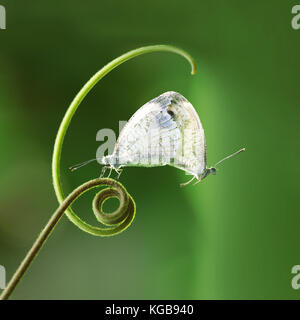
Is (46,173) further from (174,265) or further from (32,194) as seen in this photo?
(174,265)

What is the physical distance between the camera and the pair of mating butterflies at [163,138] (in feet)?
1.26

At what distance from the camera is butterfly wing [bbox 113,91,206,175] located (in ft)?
1.26

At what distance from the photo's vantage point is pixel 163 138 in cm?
39

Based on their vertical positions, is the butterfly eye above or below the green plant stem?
above

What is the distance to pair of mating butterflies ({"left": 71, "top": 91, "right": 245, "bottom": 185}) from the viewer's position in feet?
1.26

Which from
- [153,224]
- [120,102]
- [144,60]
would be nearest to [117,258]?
[153,224]

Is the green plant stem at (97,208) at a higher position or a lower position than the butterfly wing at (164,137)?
lower

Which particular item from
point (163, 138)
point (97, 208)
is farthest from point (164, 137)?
point (97, 208)

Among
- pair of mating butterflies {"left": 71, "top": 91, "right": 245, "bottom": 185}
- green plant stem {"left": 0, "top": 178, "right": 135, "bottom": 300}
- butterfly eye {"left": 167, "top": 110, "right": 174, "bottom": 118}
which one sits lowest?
green plant stem {"left": 0, "top": 178, "right": 135, "bottom": 300}

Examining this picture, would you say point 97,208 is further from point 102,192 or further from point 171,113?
point 171,113

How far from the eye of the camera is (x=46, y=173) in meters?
0.94

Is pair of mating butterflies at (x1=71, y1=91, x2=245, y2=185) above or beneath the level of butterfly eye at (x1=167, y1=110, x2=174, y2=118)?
beneath

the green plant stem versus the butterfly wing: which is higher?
the butterfly wing

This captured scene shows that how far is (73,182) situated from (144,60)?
372 millimetres
